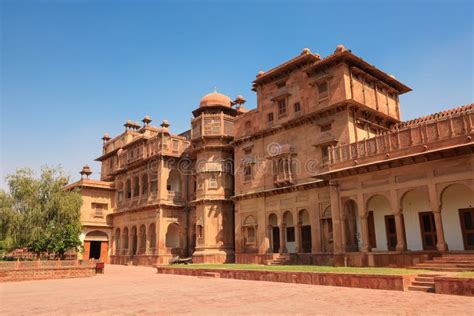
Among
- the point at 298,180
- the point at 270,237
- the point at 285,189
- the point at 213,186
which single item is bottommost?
the point at 270,237

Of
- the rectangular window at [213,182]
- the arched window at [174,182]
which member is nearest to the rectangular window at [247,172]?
the rectangular window at [213,182]

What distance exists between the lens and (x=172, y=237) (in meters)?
38.8

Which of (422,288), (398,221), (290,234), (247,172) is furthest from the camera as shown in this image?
(247,172)

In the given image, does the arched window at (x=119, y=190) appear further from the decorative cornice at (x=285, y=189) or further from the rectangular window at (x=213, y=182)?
the decorative cornice at (x=285, y=189)

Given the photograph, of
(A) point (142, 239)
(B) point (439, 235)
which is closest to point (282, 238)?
(B) point (439, 235)

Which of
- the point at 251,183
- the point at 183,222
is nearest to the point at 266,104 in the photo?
the point at 251,183

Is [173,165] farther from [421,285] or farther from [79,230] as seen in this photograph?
[421,285]

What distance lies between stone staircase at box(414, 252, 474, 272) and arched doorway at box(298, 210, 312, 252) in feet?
33.0

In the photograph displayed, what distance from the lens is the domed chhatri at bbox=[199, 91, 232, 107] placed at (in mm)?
36537

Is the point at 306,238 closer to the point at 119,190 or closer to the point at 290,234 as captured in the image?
the point at 290,234

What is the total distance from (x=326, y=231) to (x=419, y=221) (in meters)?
6.01

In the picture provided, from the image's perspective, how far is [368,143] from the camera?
19.2 meters

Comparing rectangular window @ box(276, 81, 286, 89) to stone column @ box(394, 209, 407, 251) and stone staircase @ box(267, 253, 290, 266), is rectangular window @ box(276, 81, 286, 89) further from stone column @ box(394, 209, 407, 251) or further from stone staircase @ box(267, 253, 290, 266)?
stone column @ box(394, 209, 407, 251)

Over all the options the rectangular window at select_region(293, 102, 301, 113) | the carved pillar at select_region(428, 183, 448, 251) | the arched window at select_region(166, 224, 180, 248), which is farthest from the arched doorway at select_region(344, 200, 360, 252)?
the arched window at select_region(166, 224, 180, 248)
